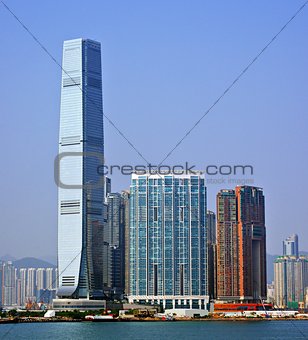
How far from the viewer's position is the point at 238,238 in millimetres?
90125

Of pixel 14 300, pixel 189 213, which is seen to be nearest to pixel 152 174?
pixel 189 213

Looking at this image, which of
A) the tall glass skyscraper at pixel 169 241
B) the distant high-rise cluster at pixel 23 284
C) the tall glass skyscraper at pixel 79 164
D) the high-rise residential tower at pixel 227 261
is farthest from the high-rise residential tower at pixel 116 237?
the distant high-rise cluster at pixel 23 284

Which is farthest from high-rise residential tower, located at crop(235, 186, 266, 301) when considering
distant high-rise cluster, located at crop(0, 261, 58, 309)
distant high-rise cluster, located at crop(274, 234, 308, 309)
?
distant high-rise cluster, located at crop(0, 261, 58, 309)

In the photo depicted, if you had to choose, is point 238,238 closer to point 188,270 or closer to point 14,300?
point 188,270

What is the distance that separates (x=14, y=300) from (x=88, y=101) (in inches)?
3046

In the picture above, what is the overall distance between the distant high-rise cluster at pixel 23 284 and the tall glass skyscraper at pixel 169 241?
6946cm

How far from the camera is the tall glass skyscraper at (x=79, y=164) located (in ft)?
297

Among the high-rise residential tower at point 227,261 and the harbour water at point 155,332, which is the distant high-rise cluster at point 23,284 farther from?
the harbour water at point 155,332

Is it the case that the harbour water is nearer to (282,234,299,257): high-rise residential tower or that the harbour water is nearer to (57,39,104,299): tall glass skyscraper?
(57,39,104,299): tall glass skyscraper

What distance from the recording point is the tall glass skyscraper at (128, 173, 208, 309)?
283 ft

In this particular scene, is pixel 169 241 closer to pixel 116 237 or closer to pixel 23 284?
pixel 116 237

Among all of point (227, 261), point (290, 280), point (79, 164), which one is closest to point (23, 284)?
point (290, 280)

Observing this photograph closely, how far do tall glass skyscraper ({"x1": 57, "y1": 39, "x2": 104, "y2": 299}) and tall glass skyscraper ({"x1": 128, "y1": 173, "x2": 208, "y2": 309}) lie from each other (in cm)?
737

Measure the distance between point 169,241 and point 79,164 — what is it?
14195mm
